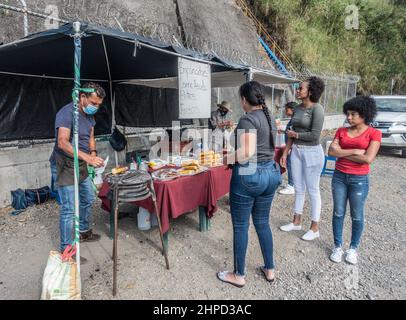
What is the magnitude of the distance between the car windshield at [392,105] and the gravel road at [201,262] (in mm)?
5786

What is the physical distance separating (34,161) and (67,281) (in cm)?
343

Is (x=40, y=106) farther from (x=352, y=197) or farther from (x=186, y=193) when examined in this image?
(x=352, y=197)

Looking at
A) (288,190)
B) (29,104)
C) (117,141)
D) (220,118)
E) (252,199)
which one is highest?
(29,104)

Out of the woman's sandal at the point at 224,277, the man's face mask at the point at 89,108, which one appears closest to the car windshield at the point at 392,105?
the woman's sandal at the point at 224,277

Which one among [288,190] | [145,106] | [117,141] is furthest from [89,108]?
[145,106]

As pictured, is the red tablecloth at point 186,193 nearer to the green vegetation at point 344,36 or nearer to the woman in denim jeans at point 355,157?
the woman in denim jeans at point 355,157

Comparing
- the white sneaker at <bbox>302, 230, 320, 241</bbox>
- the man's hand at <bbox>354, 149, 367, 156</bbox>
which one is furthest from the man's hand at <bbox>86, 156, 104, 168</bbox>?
the white sneaker at <bbox>302, 230, 320, 241</bbox>

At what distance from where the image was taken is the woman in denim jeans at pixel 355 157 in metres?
2.80

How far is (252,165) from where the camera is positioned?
2.37 metres

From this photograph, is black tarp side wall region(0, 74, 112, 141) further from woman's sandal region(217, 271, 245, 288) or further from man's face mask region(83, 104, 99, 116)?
woman's sandal region(217, 271, 245, 288)

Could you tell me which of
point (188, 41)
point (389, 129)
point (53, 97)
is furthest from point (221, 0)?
point (53, 97)

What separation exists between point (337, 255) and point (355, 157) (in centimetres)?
108

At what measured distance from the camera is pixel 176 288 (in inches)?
105
